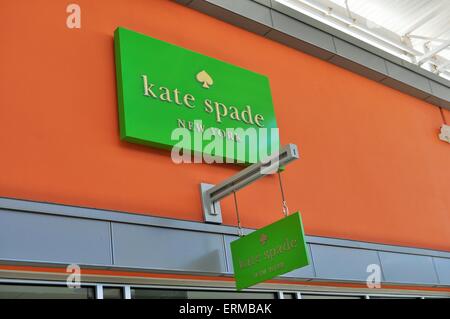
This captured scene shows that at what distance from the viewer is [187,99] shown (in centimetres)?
557

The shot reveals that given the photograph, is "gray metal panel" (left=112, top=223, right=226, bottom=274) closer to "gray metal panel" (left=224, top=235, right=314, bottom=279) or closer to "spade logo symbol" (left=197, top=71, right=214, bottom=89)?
"gray metal panel" (left=224, top=235, right=314, bottom=279)

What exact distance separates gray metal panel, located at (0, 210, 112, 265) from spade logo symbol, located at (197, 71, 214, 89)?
179 centimetres

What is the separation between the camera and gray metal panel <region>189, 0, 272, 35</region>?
20.7 ft

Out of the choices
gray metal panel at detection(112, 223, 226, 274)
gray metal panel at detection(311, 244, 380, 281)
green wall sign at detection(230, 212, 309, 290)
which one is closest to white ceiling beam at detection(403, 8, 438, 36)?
gray metal panel at detection(311, 244, 380, 281)

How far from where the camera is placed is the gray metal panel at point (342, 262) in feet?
19.0

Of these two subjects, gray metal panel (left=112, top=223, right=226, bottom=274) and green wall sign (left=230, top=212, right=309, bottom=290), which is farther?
gray metal panel (left=112, top=223, right=226, bottom=274)

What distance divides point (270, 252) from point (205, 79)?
193cm

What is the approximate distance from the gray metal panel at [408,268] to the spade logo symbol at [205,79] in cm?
246

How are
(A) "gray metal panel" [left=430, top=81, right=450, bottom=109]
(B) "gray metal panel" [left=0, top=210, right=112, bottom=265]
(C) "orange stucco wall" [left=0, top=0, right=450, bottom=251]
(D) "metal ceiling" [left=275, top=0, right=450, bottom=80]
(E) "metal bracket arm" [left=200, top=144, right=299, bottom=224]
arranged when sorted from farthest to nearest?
1. (A) "gray metal panel" [left=430, top=81, right=450, bottom=109]
2. (D) "metal ceiling" [left=275, top=0, right=450, bottom=80]
3. (E) "metal bracket arm" [left=200, top=144, right=299, bottom=224]
4. (C) "orange stucco wall" [left=0, top=0, right=450, bottom=251]
5. (B) "gray metal panel" [left=0, top=210, right=112, bottom=265]

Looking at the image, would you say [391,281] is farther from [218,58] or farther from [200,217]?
[218,58]

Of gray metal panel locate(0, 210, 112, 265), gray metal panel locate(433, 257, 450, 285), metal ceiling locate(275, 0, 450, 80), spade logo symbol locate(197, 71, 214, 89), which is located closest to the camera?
gray metal panel locate(0, 210, 112, 265)

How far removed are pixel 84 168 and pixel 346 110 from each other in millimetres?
3641

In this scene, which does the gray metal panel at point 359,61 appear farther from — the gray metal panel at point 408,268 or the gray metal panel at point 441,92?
the gray metal panel at point 408,268

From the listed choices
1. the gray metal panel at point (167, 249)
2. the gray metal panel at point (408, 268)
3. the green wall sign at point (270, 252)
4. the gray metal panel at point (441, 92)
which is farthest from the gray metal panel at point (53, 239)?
the gray metal panel at point (441, 92)
